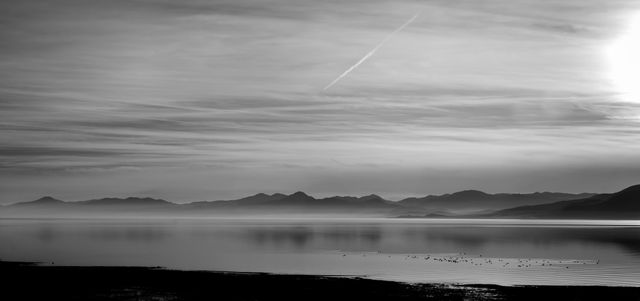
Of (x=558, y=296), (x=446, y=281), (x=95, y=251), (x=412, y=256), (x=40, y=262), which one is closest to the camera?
(x=558, y=296)

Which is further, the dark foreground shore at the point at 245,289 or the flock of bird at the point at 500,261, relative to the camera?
the flock of bird at the point at 500,261

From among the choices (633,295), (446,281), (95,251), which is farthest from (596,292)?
(95,251)

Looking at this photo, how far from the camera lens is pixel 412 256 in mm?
98000

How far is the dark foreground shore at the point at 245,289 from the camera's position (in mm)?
50938

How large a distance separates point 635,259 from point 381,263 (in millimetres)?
30849

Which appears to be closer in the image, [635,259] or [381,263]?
[381,263]

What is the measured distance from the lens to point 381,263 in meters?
85.5

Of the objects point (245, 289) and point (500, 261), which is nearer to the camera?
point (245, 289)

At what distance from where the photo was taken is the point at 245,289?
2190 inches

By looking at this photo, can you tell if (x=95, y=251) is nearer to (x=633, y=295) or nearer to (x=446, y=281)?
(x=446, y=281)

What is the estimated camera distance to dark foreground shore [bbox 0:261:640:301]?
5094cm

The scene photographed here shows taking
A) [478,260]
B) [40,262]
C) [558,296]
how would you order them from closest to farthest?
[558,296] < [40,262] < [478,260]

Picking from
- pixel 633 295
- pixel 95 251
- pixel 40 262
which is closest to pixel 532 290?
pixel 633 295

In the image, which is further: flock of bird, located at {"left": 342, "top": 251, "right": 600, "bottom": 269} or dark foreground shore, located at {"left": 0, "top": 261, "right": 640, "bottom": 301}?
flock of bird, located at {"left": 342, "top": 251, "right": 600, "bottom": 269}
